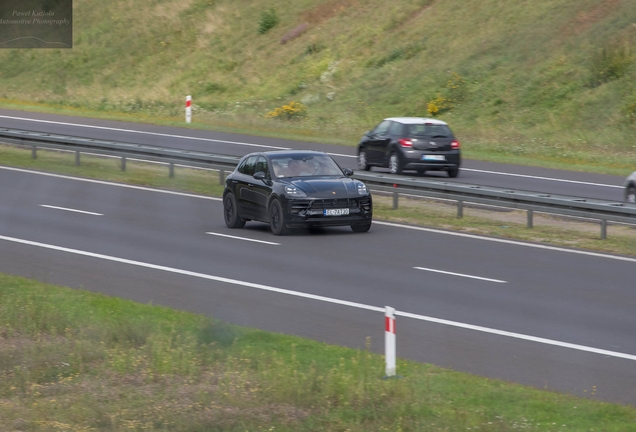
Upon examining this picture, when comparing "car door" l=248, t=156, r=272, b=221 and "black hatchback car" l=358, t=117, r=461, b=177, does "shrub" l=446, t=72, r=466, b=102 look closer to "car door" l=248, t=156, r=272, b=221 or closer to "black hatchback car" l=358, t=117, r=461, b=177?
"black hatchback car" l=358, t=117, r=461, b=177

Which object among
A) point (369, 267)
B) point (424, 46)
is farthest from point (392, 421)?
point (424, 46)

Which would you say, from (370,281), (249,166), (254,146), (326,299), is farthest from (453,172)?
(326,299)

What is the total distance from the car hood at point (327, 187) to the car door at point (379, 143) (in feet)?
32.0

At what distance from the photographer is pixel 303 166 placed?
808 inches

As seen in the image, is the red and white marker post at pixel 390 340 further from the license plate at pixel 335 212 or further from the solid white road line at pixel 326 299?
the license plate at pixel 335 212

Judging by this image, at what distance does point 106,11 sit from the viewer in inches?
2849

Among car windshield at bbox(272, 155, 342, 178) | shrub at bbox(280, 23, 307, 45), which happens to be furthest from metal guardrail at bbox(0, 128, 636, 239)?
shrub at bbox(280, 23, 307, 45)

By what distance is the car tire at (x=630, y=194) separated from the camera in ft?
72.2

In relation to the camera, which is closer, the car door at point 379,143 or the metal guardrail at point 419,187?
the metal guardrail at point 419,187

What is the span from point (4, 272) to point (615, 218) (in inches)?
427

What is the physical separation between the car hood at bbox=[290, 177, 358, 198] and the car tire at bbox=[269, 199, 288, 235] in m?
0.53

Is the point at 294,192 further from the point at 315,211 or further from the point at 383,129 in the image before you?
the point at 383,129

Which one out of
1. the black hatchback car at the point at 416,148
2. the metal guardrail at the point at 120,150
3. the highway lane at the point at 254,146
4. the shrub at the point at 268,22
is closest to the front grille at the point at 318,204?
the metal guardrail at the point at 120,150

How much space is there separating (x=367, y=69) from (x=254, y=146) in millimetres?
15753
